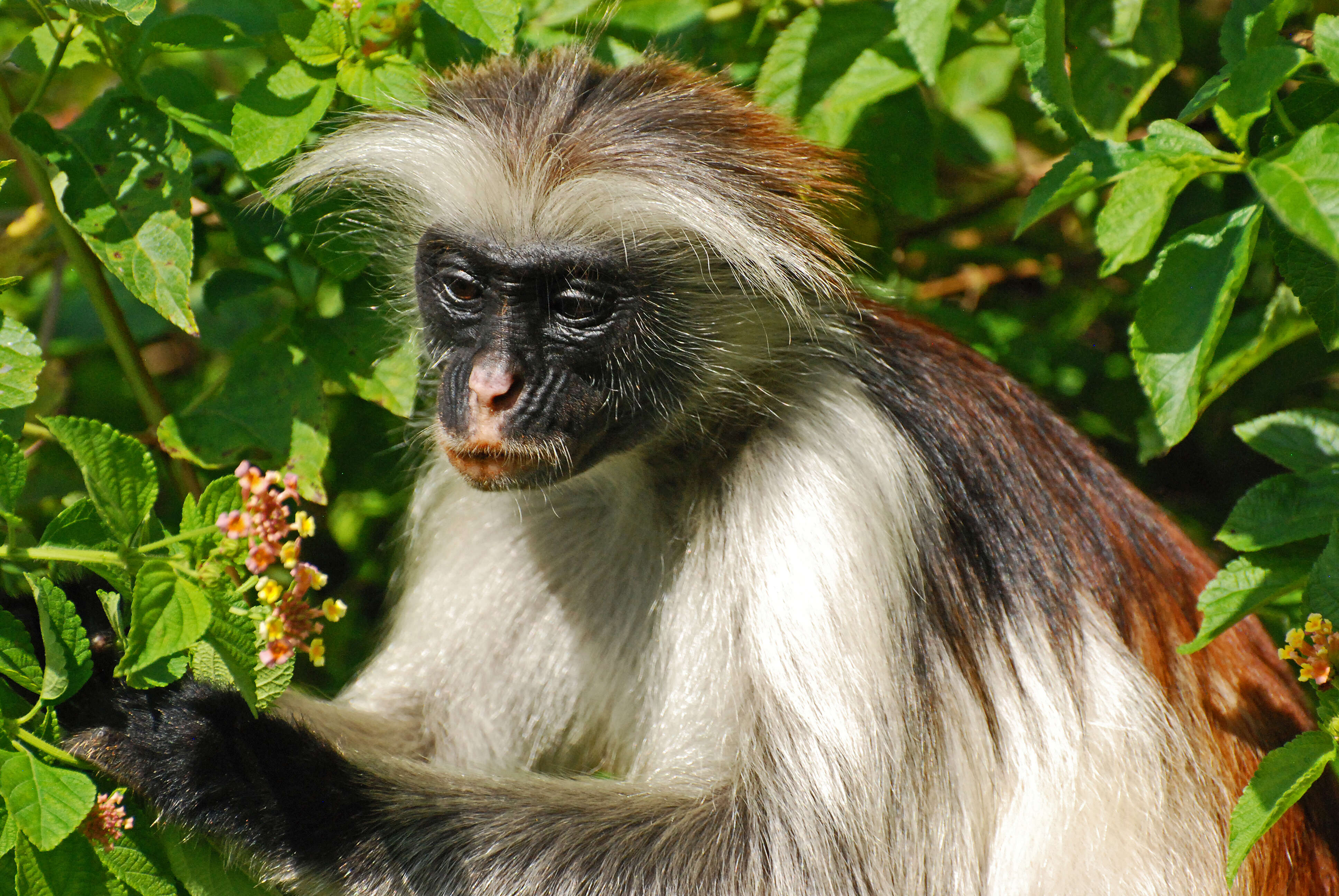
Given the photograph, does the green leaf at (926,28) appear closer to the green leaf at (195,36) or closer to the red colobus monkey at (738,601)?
the red colobus monkey at (738,601)

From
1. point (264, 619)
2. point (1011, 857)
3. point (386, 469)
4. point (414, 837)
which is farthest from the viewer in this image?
point (386, 469)

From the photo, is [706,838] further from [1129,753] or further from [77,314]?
[77,314]

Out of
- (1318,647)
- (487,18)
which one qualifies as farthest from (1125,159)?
(487,18)

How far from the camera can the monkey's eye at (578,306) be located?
3145mm

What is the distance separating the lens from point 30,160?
3.26m

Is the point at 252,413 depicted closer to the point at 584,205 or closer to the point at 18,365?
the point at 18,365

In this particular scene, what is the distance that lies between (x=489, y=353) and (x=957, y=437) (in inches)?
50.1

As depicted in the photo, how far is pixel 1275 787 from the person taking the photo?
2.51 meters

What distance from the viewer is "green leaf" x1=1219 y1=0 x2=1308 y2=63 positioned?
2.74 metres

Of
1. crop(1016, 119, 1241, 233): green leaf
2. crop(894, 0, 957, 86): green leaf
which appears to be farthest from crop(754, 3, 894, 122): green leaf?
crop(1016, 119, 1241, 233): green leaf

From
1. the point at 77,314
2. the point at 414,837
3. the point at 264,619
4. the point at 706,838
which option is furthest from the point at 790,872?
the point at 77,314

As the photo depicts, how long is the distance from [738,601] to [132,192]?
1879mm

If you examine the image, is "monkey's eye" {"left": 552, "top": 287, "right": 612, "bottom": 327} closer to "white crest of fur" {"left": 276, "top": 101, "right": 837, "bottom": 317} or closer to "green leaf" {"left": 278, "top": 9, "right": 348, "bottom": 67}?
"white crest of fur" {"left": 276, "top": 101, "right": 837, "bottom": 317}

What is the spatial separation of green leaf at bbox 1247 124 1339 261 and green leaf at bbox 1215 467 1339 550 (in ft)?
2.48
